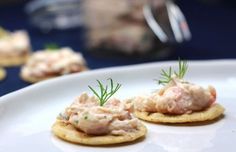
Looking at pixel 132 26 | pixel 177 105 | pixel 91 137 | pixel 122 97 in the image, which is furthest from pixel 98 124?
pixel 132 26

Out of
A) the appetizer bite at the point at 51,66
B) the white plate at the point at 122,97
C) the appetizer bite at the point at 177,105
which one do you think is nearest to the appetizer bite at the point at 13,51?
the appetizer bite at the point at 51,66

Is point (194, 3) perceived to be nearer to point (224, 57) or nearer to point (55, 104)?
point (224, 57)

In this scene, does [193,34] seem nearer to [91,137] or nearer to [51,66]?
[51,66]

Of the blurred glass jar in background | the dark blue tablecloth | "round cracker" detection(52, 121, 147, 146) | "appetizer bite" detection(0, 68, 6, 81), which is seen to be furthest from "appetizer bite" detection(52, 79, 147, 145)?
the blurred glass jar in background

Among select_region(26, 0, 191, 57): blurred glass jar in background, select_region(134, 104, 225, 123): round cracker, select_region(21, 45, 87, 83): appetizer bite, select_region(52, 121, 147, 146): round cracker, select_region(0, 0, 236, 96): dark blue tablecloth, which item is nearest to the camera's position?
select_region(52, 121, 147, 146): round cracker

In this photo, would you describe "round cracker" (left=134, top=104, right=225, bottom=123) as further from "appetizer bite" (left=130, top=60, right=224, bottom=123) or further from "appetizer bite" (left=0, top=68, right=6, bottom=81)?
"appetizer bite" (left=0, top=68, right=6, bottom=81)
